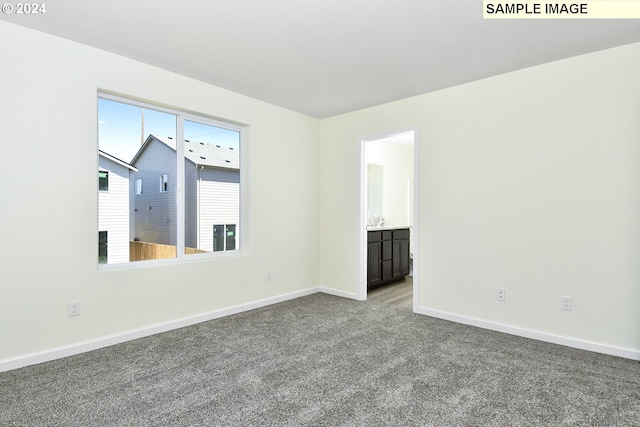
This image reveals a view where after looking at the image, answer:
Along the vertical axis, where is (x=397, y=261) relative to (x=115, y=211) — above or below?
below

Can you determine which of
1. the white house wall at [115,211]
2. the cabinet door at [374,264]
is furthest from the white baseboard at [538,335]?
the white house wall at [115,211]

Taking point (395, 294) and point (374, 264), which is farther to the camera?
point (374, 264)

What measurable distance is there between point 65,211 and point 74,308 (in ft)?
2.49

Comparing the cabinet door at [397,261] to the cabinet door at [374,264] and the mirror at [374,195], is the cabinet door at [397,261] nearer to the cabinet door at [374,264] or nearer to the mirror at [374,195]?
the cabinet door at [374,264]

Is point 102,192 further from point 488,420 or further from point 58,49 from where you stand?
point 488,420

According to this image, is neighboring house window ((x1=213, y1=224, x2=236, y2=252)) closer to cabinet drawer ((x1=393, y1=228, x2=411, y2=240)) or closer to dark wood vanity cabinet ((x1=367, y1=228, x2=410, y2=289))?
dark wood vanity cabinet ((x1=367, y1=228, x2=410, y2=289))

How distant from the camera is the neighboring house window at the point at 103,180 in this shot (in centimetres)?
300

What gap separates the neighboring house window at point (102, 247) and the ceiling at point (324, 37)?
5.07 feet

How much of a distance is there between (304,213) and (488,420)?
10.7ft

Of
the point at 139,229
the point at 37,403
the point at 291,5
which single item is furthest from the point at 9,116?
the point at 291,5

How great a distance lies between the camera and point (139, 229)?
3.26 meters

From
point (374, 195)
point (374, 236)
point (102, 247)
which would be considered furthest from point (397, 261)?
point (102, 247)

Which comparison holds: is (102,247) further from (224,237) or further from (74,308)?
(224,237)

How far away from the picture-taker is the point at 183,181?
3570mm
